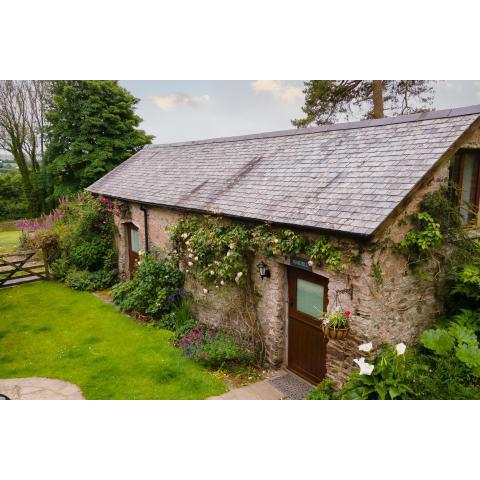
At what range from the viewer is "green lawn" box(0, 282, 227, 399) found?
7250 mm

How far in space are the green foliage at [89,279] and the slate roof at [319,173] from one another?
3436mm

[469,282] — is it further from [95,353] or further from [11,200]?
[11,200]

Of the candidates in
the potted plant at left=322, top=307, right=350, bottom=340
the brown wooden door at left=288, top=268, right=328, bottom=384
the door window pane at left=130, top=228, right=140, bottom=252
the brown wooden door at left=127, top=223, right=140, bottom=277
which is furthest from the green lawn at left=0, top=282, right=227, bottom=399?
the potted plant at left=322, top=307, right=350, bottom=340

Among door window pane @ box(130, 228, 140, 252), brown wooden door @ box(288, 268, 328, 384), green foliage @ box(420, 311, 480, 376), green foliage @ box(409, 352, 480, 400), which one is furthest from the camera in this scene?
door window pane @ box(130, 228, 140, 252)

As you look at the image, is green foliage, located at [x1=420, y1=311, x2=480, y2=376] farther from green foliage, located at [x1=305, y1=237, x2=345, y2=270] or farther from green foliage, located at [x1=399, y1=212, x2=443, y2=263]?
green foliage, located at [x1=305, y1=237, x2=345, y2=270]

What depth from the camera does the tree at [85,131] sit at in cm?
2119

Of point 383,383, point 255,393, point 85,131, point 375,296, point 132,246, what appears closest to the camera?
point 383,383

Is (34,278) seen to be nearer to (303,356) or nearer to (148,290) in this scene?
(148,290)

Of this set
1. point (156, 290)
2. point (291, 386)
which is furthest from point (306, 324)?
point (156, 290)

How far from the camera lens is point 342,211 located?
6.32 m

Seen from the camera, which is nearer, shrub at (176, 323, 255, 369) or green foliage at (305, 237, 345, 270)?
green foliage at (305, 237, 345, 270)

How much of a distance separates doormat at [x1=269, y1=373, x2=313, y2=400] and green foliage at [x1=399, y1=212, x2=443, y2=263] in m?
3.11

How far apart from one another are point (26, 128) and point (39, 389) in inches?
726

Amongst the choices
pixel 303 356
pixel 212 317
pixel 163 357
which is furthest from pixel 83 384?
pixel 303 356
